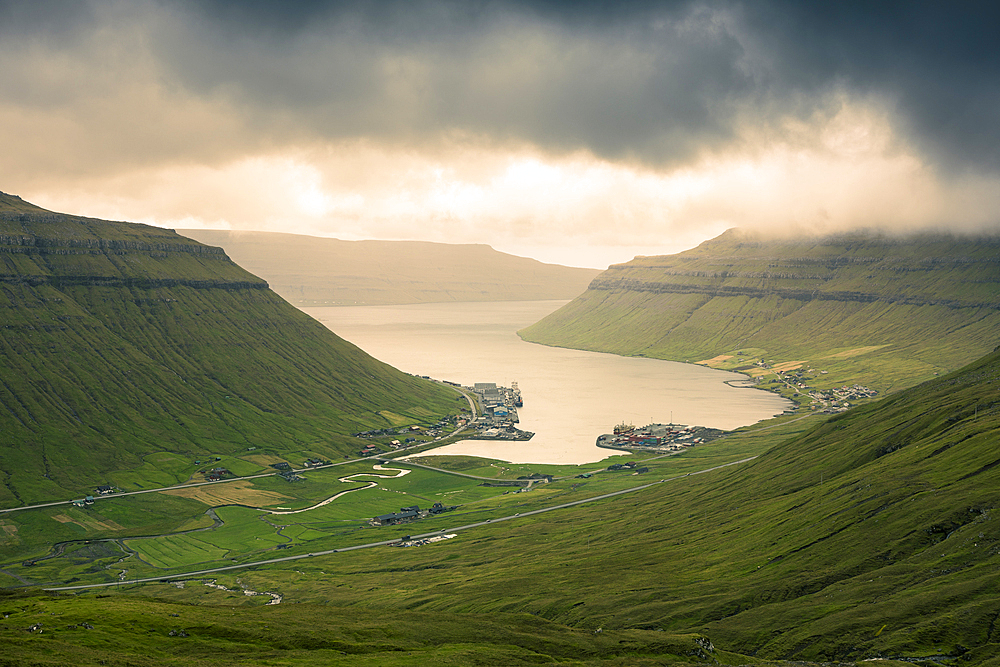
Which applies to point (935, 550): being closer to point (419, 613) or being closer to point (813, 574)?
point (813, 574)

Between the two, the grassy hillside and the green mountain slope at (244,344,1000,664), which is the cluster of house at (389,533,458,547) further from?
the green mountain slope at (244,344,1000,664)

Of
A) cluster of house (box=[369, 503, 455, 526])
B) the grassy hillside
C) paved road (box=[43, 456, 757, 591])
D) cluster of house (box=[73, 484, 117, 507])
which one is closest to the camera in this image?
the grassy hillside

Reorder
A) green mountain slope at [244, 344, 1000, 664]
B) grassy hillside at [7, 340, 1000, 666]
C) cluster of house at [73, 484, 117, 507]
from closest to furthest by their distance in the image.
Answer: grassy hillside at [7, 340, 1000, 666], green mountain slope at [244, 344, 1000, 664], cluster of house at [73, 484, 117, 507]

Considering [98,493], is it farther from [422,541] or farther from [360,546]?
[422,541]

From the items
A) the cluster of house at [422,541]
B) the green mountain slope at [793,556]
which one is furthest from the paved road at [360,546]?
the green mountain slope at [793,556]

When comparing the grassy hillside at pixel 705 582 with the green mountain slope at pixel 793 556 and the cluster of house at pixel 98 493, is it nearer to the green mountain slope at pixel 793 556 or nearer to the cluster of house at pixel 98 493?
the green mountain slope at pixel 793 556

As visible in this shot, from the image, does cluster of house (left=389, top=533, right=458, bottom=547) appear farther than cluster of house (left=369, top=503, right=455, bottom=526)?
No

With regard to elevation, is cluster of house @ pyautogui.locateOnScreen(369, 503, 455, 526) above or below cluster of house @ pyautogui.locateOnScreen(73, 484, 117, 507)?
below

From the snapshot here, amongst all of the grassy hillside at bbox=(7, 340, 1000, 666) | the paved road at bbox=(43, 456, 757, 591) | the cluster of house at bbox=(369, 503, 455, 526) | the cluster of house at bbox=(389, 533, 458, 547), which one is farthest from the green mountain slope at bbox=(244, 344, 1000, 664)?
the cluster of house at bbox=(369, 503, 455, 526)
